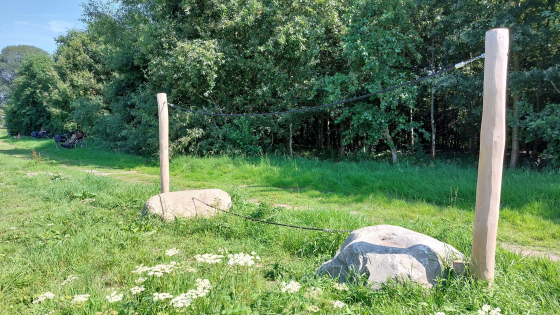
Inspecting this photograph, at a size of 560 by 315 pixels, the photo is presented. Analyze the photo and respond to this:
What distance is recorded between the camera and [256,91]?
1346cm

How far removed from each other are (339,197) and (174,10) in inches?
422

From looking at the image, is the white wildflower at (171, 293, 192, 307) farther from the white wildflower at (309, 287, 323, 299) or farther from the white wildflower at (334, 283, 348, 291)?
the white wildflower at (334, 283, 348, 291)

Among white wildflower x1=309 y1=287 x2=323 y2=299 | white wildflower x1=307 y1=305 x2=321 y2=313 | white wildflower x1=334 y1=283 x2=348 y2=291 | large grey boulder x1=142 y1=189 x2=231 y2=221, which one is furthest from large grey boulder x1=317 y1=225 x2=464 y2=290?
large grey boulder x1=142 y1=189 x2=231 y2=221

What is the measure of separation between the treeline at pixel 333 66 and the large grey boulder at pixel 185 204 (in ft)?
22.8

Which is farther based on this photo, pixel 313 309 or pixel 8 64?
pixel 8 64

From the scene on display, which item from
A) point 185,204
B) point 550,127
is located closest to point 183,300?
point 185,204

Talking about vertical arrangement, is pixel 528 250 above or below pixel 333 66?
below

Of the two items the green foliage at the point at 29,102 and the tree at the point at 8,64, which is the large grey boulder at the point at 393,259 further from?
the tree at the point at 8,64

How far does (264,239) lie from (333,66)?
36.8ft

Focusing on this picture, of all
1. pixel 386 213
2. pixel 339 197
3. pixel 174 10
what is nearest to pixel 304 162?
pixel 339 197

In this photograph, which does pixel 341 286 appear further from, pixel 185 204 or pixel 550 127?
pixel 550 127

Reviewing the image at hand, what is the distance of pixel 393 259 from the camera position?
→ 10.3 ft

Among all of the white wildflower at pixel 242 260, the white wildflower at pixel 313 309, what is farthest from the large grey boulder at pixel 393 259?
the white wildflower at pixel 242 260

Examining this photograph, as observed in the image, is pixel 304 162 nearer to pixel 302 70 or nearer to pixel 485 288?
pixel 302 70
